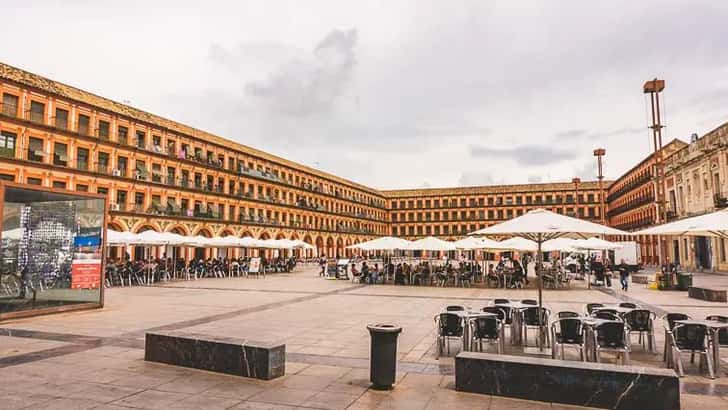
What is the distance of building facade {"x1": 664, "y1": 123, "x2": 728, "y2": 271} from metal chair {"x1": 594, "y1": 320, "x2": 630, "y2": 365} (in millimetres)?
26851

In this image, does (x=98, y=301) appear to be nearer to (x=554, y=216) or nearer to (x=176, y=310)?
(x=176, y=310)

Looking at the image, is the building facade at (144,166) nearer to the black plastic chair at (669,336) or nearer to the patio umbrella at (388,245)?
the patio umbrella at (388,245)

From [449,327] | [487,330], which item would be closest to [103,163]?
[449,327]

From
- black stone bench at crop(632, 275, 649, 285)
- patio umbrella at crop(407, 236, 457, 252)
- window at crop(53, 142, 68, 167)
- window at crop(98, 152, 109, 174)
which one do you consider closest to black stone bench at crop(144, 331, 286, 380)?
patio umbrella at crop(407, 236, 457, 252)

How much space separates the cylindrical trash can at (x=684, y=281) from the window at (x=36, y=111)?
36.2 m

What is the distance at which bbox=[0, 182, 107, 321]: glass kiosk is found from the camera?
36.1ft

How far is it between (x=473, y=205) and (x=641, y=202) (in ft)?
117

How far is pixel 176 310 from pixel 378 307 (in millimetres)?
5715

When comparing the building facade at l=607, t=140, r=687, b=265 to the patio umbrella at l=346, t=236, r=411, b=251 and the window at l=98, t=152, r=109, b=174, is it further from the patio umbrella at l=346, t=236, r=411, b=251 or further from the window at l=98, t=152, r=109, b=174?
the window at l=98, t=152, r=109, b=174

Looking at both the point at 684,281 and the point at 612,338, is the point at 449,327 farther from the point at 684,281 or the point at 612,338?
the point at 684,281

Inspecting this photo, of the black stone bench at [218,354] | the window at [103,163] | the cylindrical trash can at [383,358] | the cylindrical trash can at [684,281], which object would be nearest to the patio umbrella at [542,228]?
the cylindrical trash can at [383,358]

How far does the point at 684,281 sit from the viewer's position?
62.7ft

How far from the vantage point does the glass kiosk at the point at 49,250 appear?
1099 cm

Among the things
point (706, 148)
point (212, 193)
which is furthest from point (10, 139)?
point (706, 148)
